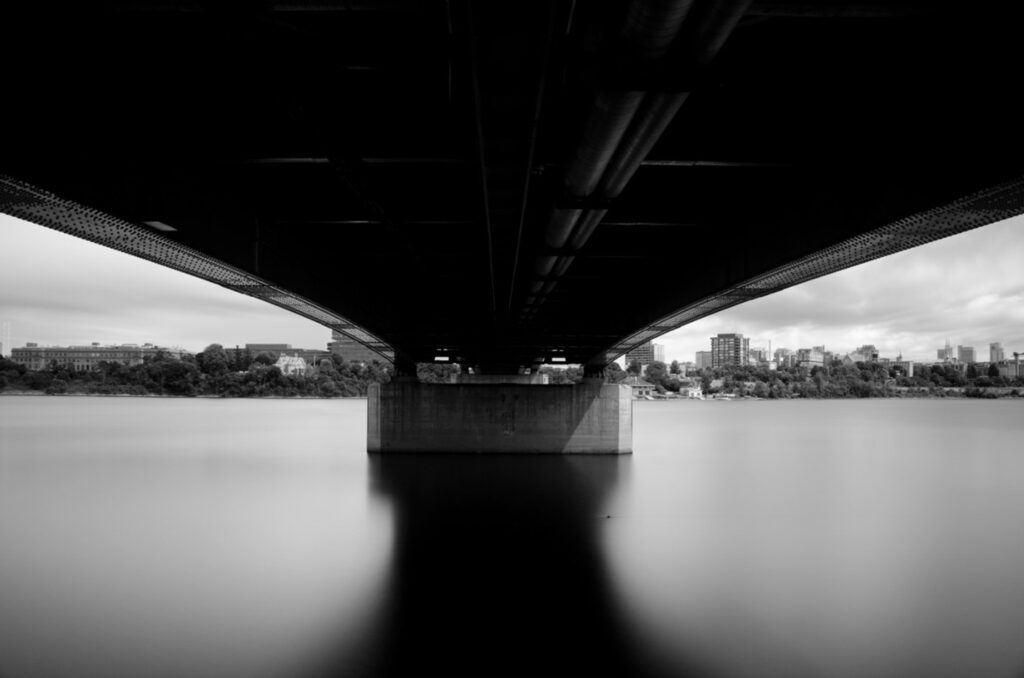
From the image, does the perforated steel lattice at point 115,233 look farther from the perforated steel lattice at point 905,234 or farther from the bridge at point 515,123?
the perforated steel lattice at point 905,234

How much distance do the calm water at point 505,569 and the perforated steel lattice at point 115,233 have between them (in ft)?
22.6

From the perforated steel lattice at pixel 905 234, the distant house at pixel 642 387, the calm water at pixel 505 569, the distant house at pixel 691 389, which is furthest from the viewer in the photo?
the distant house at pixel 691 389

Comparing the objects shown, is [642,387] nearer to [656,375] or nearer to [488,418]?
[656,375]

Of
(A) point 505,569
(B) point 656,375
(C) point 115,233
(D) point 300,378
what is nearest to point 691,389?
(B) point 656,375

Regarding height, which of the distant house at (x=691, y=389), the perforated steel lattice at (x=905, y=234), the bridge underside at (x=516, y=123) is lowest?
the distant house at (x=691, y=389)

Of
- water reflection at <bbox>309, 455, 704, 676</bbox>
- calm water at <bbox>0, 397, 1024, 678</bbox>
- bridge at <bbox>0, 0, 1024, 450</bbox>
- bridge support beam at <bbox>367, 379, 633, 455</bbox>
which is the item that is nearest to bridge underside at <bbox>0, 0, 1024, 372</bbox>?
bridge at <bbox>0, 0, 1024, 450</bbox>

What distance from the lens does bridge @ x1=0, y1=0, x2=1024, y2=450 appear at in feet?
16.3

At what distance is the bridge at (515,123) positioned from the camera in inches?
195

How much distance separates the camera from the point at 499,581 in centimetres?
1580

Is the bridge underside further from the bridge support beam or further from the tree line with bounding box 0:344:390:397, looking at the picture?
the tree line with bounding box 0:344:390:397

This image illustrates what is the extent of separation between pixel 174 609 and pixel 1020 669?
1693 centimetres

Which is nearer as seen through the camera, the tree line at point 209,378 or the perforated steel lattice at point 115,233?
the perforated steel lattice at point 115,233

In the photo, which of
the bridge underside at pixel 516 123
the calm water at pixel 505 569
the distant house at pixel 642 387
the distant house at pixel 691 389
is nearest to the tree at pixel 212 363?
the calm water at pixel 505 569

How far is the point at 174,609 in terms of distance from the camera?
13953 mm
